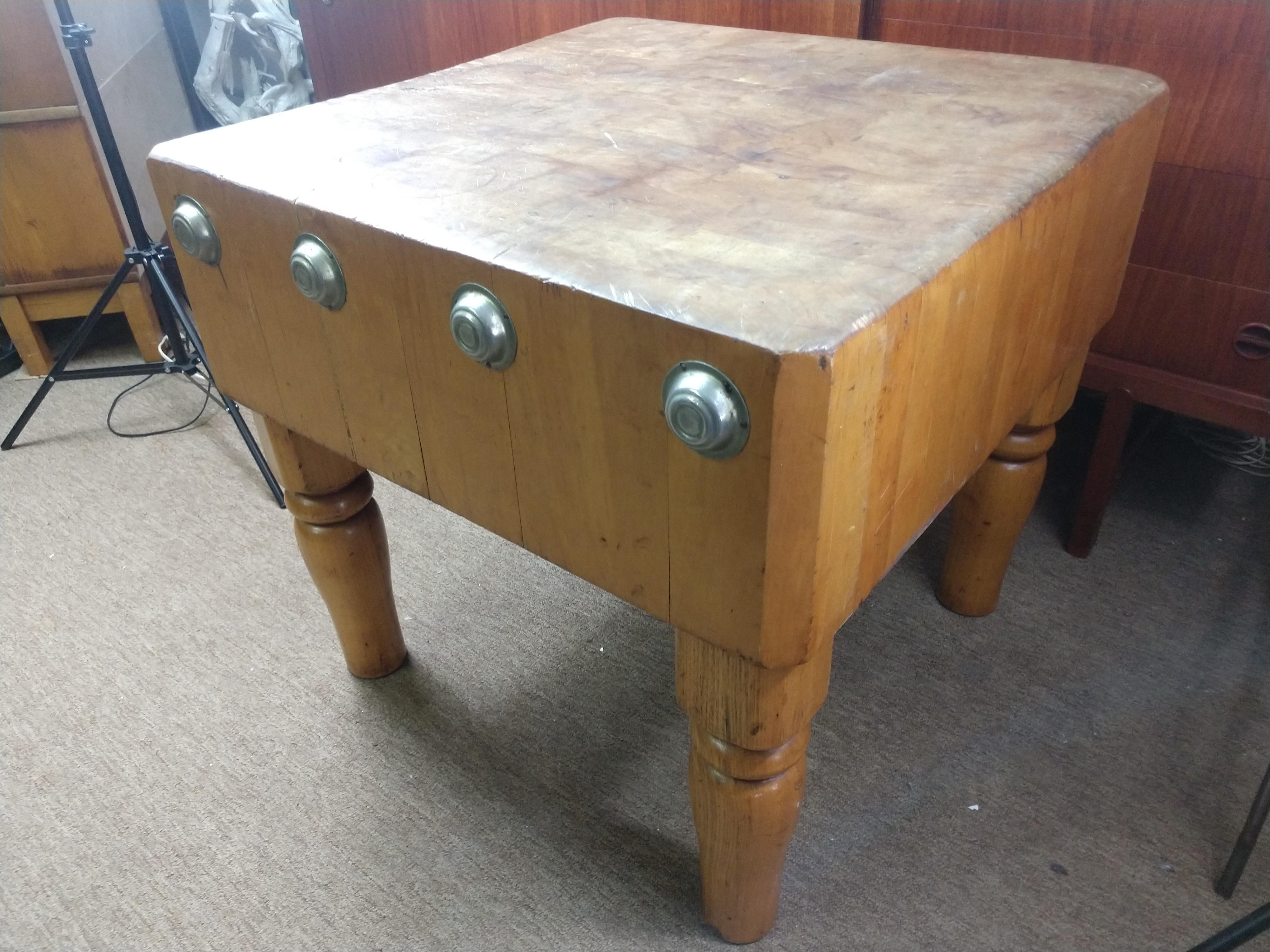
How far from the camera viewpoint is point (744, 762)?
2.14 feet

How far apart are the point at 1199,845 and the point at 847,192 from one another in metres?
→ 0.69

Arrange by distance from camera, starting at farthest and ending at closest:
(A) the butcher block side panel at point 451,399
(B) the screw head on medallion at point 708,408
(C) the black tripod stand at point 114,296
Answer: (C) the black tripod stand at point 114,296
(A) the butcher block side panel at point 451,399
(B) the screw head on medallion at point 708,408

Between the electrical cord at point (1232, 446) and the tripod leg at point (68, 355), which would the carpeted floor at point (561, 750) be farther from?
the tripod leg at point (68, 355)

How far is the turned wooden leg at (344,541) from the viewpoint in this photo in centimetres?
85

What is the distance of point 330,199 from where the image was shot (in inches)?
24.1

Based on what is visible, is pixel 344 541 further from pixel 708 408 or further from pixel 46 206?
pixel 46 206

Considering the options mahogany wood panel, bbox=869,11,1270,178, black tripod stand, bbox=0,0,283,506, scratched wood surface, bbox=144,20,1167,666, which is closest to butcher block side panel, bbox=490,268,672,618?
scratched wood surface, bbox=144,20,1167,666

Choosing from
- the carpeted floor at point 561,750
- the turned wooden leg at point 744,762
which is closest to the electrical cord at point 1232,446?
the carpeted floor at point 561,750

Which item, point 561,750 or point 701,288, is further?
point 561,750

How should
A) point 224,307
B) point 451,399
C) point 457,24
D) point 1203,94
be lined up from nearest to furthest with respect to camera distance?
point 451,399 < point 224,307 < point 1203,94 < point 457,24

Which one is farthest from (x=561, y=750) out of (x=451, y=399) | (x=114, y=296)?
(x=114, y=296)

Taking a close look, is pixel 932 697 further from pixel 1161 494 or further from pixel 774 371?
pixel 774 371

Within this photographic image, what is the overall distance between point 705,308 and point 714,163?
22cm

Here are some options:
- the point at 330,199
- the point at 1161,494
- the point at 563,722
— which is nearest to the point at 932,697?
the point at 563,722
